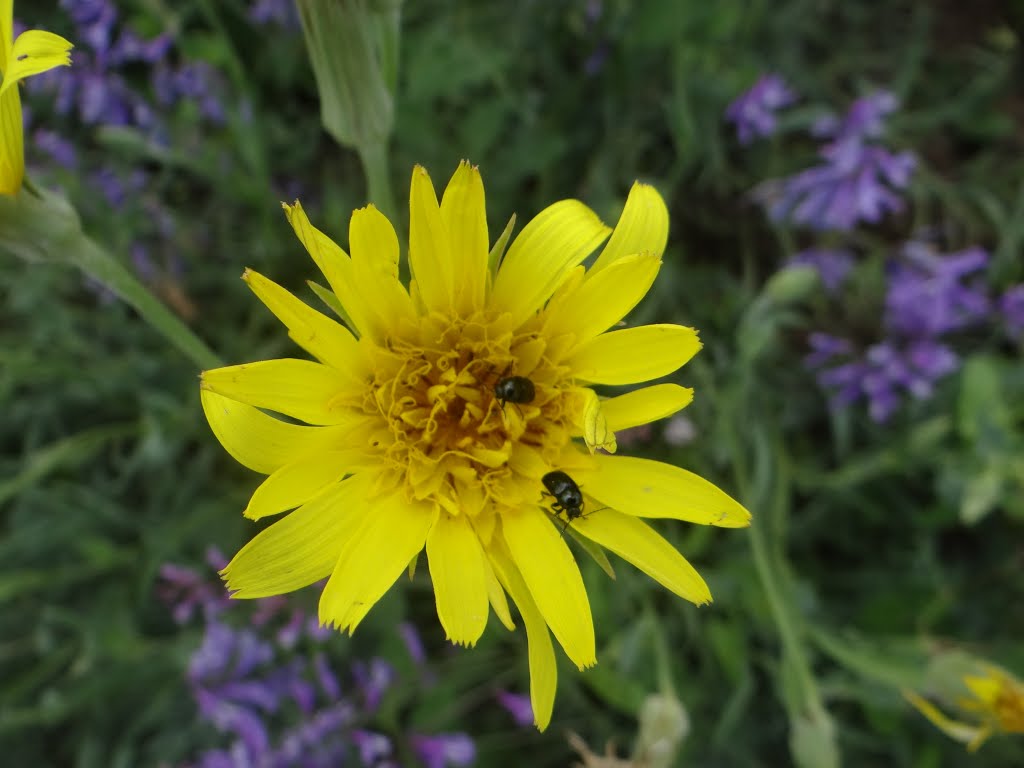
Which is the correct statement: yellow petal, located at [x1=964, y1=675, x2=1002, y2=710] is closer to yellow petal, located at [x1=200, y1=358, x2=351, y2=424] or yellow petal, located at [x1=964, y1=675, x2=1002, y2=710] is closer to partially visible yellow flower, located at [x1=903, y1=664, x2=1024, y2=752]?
partially visible yellow flower, located at [x1=903, y1=664, x2=1024, y2=752]

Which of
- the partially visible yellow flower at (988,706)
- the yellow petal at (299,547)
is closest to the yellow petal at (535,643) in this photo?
the yellow petal at (299,547)

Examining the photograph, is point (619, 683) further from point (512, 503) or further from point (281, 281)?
point (281, 281)

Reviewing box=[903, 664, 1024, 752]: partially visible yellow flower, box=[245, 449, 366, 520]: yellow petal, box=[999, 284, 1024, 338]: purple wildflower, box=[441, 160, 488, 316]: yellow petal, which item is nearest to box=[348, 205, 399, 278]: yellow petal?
box=[441, 160, 488, 316]: yellow petal

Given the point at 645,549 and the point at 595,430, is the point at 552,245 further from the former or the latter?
the point at 645,549

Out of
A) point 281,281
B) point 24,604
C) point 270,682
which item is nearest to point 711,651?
point 270,682

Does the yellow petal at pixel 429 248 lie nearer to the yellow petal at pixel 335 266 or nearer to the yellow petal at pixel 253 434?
the yellow petal at pixel 335 266

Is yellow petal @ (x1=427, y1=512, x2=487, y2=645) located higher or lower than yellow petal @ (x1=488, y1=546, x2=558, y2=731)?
higher
